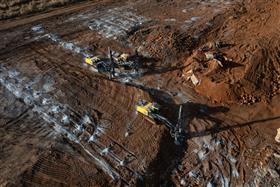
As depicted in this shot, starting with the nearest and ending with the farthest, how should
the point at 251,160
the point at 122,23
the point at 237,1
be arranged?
the point at 251,160
the point at 122,23
the point at 237,1

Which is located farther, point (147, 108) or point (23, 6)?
point (23, 6)

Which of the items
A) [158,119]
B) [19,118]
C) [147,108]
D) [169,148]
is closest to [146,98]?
[147,108]

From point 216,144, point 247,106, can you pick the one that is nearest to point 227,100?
point 247,106

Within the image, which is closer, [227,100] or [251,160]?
[251,160]

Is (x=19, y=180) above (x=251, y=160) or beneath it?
above

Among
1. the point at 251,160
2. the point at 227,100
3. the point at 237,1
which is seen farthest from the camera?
the point at 237,1

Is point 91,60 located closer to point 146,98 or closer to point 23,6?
point 146,98

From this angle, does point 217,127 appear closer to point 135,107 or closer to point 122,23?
point 135,107
